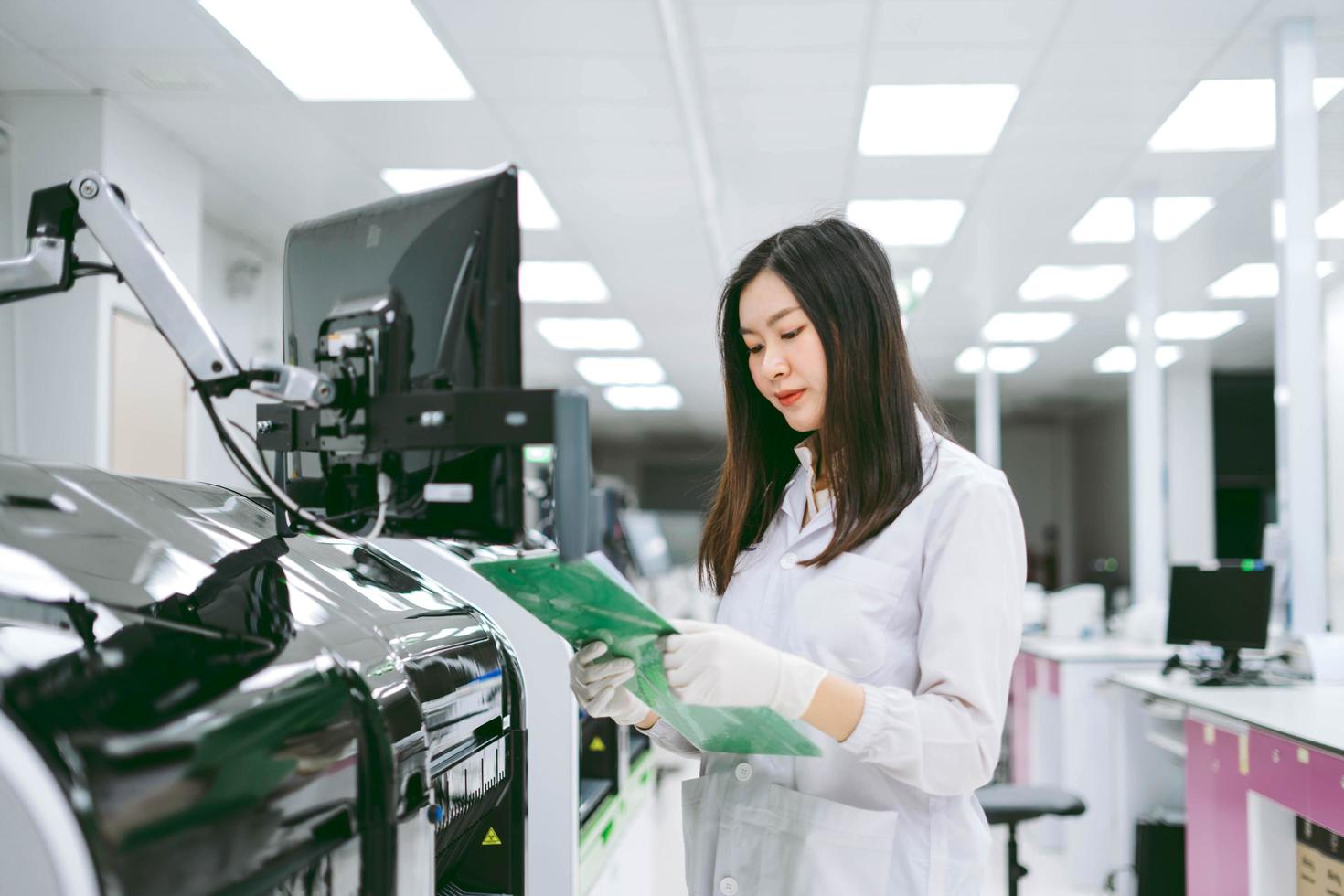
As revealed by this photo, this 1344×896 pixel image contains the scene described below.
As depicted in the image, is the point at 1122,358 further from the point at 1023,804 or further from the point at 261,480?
the point at 261,480

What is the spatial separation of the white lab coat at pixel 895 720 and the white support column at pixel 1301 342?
2914 millimetres

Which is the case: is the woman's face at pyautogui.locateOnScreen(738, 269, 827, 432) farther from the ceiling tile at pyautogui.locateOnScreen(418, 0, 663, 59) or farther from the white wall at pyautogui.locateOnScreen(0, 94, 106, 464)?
the white wall at pyautogui.locateOnScreen(0, 94, 106, 464)

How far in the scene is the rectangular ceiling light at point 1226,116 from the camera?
3.98m

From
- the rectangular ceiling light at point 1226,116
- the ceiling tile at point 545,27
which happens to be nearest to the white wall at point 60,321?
the ceiling tile at point 545,27

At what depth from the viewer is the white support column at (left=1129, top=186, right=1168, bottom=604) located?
5285 mm

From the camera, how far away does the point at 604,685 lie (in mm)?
1161

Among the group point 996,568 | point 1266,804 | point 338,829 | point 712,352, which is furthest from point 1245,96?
point 712,352

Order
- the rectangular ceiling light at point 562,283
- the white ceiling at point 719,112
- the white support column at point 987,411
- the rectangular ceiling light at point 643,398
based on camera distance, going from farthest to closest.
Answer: the rectangular ceiling light at point 643,398 → the white support column at point 987,411 → the rectangular ceiling light at point 562,283 → the white ceiling at point 719,112

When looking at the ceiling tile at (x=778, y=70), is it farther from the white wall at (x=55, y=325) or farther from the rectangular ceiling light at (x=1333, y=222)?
the rectangular ceiling light at (x=1333, y=222)

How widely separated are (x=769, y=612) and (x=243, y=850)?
2.23 feet

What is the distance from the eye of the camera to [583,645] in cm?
114

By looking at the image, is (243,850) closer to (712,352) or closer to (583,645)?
(583,645)

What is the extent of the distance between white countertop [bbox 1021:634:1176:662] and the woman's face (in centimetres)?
313

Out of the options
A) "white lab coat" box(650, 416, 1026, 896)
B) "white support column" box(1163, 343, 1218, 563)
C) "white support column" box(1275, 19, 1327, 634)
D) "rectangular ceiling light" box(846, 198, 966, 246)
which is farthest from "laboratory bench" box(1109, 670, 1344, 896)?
"white support column" box(1163, 343, 1218, 563)
